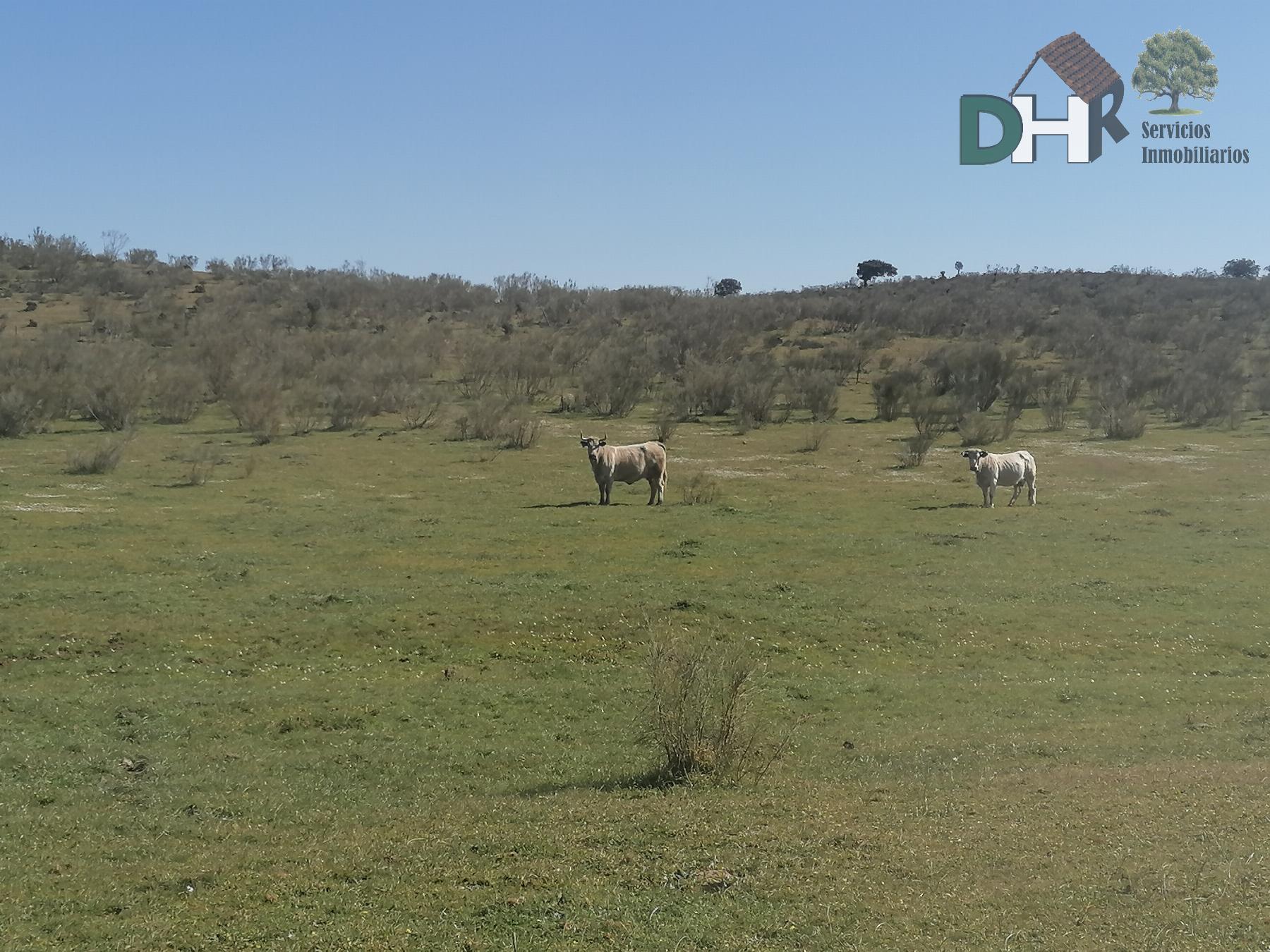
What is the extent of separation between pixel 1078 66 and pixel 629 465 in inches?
1067

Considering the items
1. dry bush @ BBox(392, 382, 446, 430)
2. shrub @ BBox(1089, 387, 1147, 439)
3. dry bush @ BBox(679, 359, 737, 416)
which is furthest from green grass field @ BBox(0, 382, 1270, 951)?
dry bush @ BBox(679, 359, 737, 416)

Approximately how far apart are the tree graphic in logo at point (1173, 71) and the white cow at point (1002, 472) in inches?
919

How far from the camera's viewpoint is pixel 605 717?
1423cm

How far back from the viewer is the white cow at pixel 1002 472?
2967 centimetres

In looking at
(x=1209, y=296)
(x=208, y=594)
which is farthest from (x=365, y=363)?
(x=1209, y=296)

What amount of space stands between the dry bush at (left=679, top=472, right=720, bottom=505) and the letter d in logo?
18307mm

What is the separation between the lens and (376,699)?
1471 cm

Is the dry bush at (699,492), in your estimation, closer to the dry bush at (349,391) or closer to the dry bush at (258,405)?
the dry bush at (258,405)

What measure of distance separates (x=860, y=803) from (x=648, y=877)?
2868 mm

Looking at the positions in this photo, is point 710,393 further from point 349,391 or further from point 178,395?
point 178,395

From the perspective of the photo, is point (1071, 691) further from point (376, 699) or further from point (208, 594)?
point (208, 594)

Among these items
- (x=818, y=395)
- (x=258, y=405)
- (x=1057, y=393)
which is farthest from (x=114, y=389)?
(x=1057, y=393)

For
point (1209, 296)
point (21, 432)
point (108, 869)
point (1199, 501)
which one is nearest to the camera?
point (108, 869)

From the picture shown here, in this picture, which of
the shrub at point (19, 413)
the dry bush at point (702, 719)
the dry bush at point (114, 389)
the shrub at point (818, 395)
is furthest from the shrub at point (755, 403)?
the dry bush at point (702, 719)
